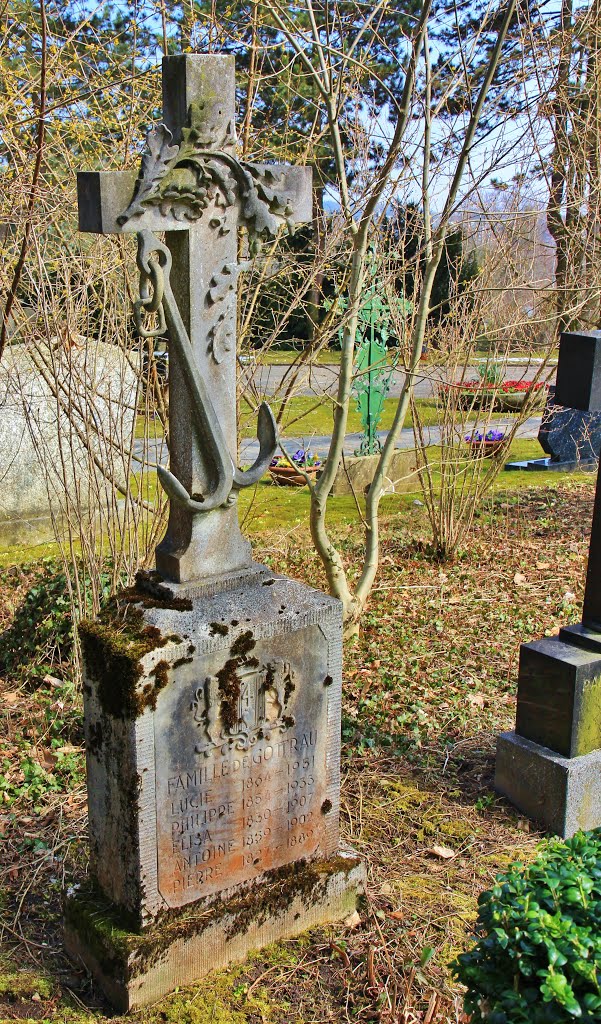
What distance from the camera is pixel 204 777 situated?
326 centimetres

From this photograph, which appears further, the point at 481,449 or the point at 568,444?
the point at 568,444

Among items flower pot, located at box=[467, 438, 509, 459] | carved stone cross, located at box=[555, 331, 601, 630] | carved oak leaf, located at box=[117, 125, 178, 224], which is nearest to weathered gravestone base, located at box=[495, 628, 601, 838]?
carved stone cross, located at box=[555, 331, 601, 630]

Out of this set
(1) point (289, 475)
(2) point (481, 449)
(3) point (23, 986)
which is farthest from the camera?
(1) point (289, 475)

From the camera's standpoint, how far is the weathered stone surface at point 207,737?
3104 mm

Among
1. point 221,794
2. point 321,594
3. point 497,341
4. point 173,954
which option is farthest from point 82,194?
point 497,341

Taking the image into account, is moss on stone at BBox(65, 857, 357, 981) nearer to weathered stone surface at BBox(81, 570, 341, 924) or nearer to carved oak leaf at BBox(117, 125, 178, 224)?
weathered stone surface at BBox(81, 570, 341, 924)

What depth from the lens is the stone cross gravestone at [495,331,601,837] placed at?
165 inches

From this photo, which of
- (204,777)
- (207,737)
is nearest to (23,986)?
(204,777)

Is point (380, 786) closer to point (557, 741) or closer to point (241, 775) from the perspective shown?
point (557, 741)

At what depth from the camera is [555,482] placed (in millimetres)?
10383

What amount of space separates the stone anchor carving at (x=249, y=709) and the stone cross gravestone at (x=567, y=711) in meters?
1.41

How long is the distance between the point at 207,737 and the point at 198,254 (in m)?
1.62

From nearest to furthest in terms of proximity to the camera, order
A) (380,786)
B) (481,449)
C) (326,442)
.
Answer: (380,786) < (481,449) < (326,442)

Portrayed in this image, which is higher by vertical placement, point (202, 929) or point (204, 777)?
point (204, 777)
